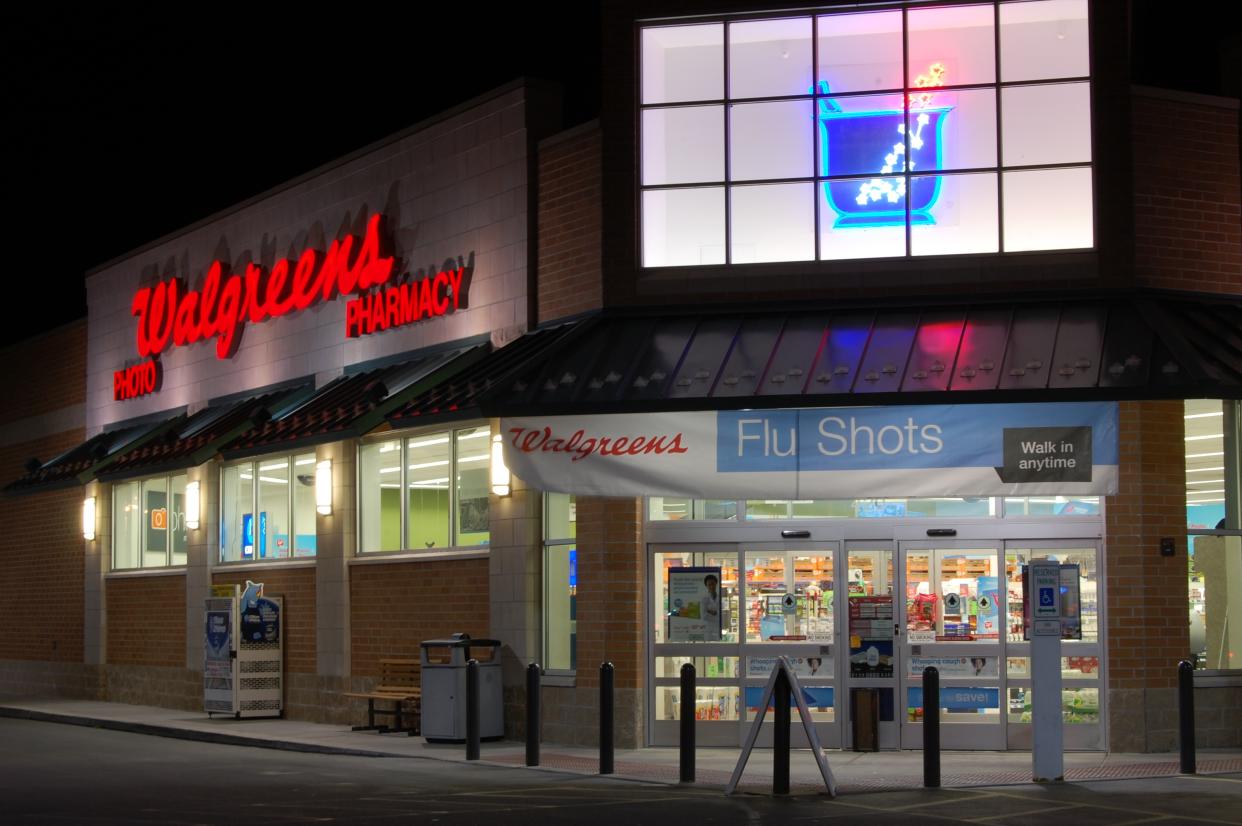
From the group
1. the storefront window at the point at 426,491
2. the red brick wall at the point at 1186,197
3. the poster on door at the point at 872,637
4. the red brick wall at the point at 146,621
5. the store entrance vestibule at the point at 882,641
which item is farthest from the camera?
the red brick wall at the point at 146,621

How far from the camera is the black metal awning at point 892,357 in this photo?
51.9ft

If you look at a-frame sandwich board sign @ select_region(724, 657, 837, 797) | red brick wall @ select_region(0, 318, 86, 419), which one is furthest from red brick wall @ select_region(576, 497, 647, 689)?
red brick wall @ select_region(0, 318, 86, 419)

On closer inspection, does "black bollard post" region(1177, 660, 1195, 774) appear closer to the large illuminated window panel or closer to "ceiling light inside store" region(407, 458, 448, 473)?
the large illuminated window panel

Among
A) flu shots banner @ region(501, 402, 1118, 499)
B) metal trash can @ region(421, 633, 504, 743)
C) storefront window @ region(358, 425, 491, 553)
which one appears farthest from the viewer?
storefront window @ region(358, 425, 491, 553)

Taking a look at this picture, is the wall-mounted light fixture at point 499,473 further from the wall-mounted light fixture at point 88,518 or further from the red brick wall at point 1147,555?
the wall-mounted light fixture at point 88,518

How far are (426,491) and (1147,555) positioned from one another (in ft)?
31.5

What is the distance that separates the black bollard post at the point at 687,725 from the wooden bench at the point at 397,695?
257 inches

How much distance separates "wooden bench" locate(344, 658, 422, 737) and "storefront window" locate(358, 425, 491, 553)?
163 centimetres

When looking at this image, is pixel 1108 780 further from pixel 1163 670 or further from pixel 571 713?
pixel 571 713

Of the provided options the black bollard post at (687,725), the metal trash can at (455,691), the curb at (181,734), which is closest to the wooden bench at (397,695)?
the metal trash can at (455,691)

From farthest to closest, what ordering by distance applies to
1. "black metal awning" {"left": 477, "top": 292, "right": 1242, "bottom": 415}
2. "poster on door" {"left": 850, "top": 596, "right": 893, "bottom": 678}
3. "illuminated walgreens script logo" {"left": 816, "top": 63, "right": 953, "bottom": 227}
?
"illuminated walgreens script logo" {"left": 816, "top": 63, "right": 953, "bottom": 227}, "poster on door" {"left": 850, "top": 596, "right": 893, "bottom": 678}, "black metal awning" {"left": 477, "top": 292, "right": 1242, "bottom": 415}

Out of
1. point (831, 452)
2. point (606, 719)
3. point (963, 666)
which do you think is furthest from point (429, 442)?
point (963, 666)

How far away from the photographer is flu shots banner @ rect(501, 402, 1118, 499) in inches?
650

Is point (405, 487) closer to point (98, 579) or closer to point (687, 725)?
point (687, 725)
